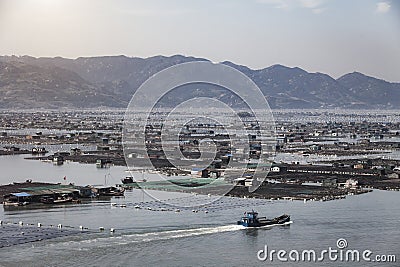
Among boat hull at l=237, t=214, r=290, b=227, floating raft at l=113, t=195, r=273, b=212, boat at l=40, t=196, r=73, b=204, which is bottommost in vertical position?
boat hull at l=237, t=214, r=290, b=227

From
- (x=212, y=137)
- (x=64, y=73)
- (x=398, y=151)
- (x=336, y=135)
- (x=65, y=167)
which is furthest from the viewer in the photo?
(x=64, y=73)

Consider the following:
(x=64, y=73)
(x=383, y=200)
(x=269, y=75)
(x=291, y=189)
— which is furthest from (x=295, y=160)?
(x=269, y=75)

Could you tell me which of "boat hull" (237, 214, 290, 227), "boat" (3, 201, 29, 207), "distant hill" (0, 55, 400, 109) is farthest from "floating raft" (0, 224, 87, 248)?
"distant hill" (0, 55, 400, 109)

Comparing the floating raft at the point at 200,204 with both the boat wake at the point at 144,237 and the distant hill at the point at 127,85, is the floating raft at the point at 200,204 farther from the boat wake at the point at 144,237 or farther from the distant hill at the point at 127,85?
the distant hill at the point at 127,85

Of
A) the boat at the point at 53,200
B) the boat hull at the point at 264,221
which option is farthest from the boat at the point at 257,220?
the boat at the point at 53,200

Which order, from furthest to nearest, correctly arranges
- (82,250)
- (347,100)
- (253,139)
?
(347,100), (253,139), (82,250)

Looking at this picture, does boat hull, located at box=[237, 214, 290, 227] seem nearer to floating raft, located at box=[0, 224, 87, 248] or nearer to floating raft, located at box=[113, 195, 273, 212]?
floating raft, located at box=[113, 195, 273, 212]

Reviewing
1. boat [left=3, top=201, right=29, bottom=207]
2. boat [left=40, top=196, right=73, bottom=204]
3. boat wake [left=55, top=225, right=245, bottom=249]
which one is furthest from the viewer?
boat [left=40, top=196, right=73, bottom=204]

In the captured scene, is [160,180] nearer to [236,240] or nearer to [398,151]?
[236,240]
